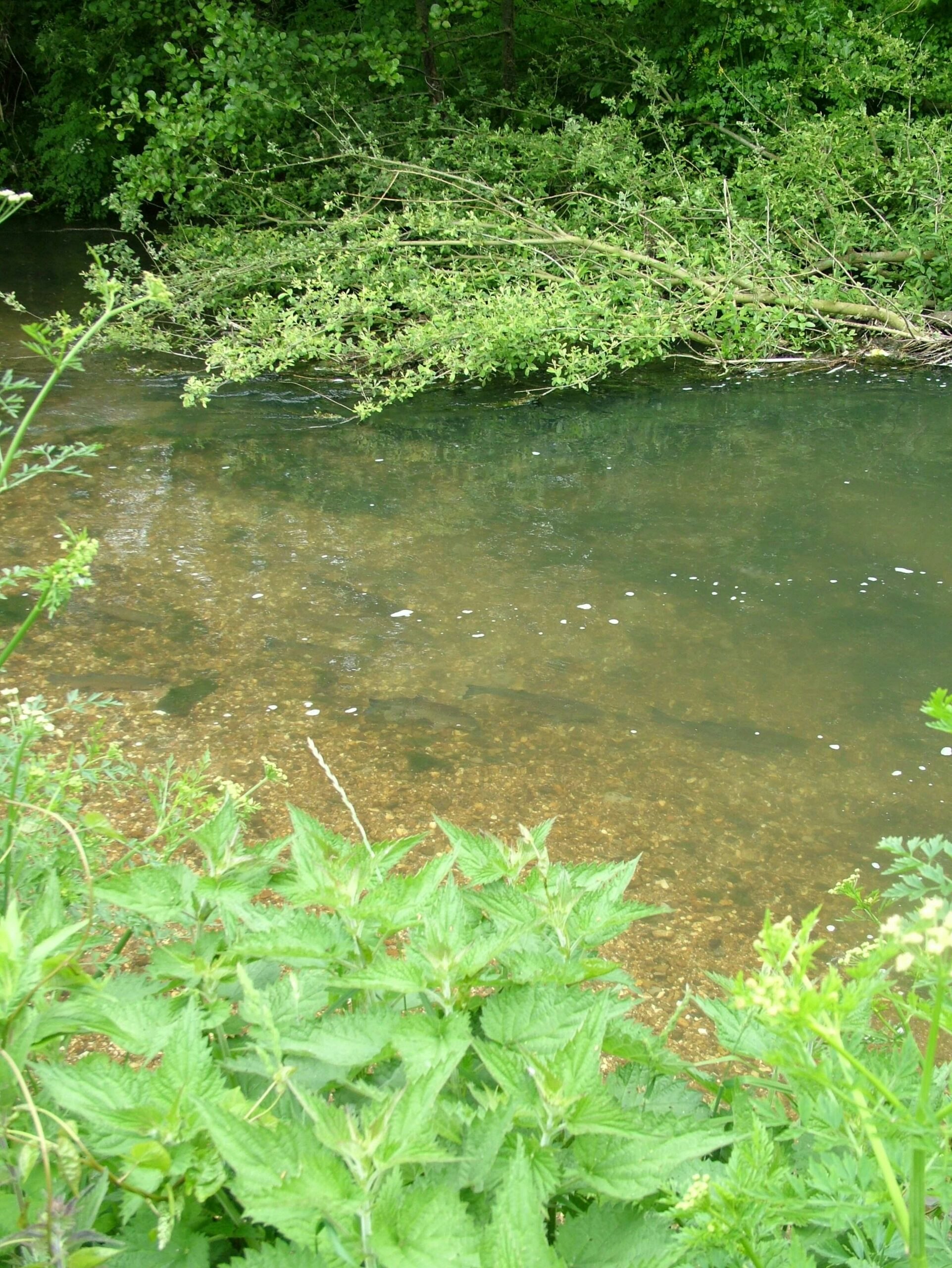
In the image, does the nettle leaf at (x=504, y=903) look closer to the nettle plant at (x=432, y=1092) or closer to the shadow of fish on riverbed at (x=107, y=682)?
the nettle plant at (x=432, y=1092)

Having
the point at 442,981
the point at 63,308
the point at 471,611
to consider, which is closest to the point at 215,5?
the point at 63,308

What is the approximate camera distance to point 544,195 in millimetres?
10195

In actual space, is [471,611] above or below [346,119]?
below

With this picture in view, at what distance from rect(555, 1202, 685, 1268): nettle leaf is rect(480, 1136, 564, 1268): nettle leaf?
0.07 m

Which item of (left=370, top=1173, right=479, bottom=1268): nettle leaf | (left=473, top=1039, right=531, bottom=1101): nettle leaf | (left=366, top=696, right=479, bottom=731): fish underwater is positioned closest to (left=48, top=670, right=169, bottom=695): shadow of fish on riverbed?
(left=366, top=696, right=479, bottom=731): fish underwater

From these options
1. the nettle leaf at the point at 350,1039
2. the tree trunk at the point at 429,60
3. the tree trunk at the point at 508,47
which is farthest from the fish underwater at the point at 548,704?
the tree trunk at the point at 508,47

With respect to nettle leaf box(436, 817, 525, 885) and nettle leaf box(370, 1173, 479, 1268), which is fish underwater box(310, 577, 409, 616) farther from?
nettle leaf box(370, 1173, 479, 1268)

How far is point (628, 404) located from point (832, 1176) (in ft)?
24.3

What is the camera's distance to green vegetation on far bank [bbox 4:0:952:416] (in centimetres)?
834

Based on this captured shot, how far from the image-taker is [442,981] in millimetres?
1229

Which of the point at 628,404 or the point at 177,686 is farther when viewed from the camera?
the point at 628,404

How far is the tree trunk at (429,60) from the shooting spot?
11.6 m

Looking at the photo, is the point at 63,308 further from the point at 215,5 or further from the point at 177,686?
the point at 177,686

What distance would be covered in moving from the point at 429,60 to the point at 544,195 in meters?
2.79
